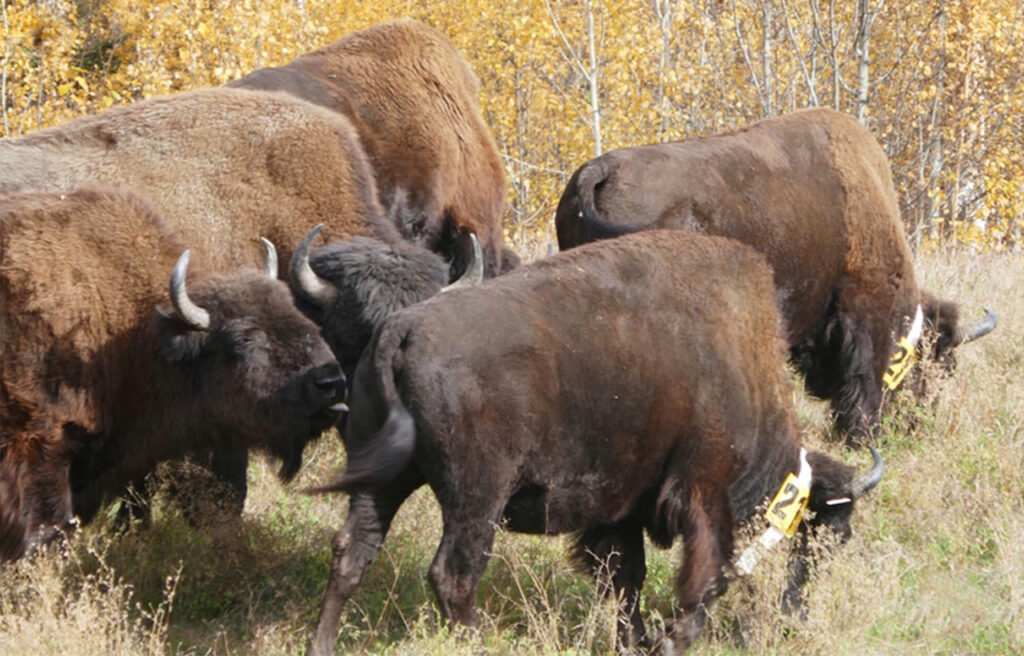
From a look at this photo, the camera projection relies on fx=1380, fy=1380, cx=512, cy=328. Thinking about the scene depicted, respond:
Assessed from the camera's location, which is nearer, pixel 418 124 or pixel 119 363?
pixel 119 363

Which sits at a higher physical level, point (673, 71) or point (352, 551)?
point (352, 551)

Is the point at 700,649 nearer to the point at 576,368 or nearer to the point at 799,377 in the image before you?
the point at 576,368

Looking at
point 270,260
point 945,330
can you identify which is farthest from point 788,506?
point 945,330

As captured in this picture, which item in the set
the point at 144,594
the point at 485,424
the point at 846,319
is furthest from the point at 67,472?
the point at 846,319

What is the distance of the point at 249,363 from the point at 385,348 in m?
0.98

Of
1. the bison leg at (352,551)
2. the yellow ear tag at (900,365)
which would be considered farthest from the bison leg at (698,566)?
the yellow ear tag at (900,365)

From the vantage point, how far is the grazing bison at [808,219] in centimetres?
739

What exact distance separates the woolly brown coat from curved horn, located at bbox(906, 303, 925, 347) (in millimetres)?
3080

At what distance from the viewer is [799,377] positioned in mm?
8500

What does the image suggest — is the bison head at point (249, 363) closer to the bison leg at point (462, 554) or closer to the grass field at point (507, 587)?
the grass field at point (507, 587)

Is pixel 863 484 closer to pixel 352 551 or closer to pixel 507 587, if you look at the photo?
pixel 507 587

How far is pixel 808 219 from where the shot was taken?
7715 mm

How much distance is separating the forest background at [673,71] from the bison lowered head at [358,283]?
7.88 meters

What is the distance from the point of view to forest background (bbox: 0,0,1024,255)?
49.2 feet
